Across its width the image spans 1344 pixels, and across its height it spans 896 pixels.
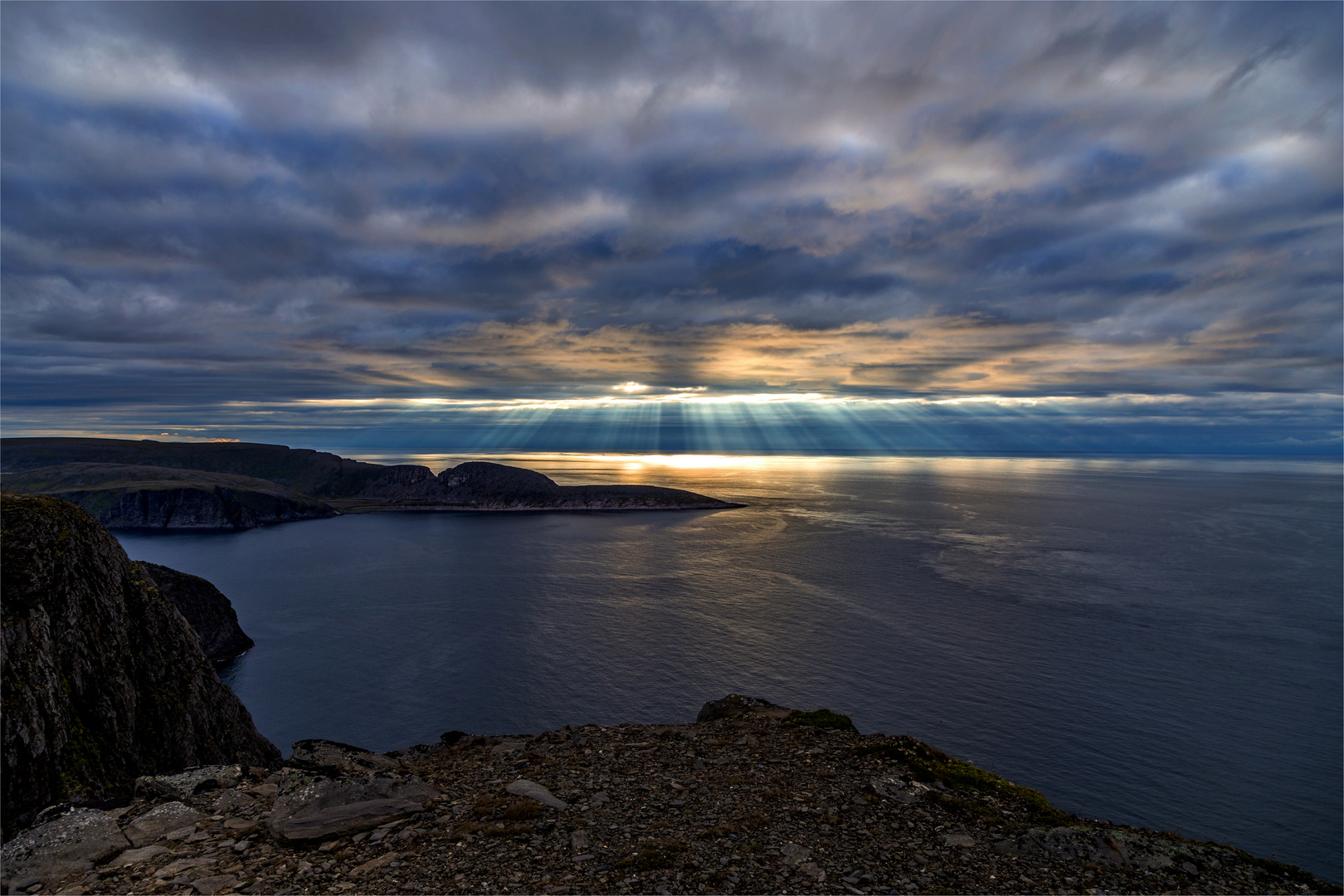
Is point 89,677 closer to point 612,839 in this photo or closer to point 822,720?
point 612,839

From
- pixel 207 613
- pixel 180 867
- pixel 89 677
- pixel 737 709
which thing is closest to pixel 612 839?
pixel 180 867

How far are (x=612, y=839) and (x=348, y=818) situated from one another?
5653 mm

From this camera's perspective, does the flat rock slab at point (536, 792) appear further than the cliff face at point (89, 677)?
No

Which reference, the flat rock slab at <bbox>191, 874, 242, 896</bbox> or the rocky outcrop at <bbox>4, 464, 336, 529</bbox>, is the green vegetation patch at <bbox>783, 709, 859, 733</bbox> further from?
the rocky outcrop at <bbox>4, 464, 336, 529</bbox>

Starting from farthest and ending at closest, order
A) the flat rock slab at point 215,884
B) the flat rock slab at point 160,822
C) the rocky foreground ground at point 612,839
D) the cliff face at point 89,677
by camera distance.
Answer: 1. the cliff face at point 89,677
2. the flat rock slab at point 160,822
3. the rocky foreground ground at point 612,839
4. the flat rock slab at point 215,884

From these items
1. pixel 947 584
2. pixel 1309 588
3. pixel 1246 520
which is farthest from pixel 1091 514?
pixel 947 584

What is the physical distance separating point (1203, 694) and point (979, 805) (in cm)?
5009

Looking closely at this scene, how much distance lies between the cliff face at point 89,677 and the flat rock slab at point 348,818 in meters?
8.21

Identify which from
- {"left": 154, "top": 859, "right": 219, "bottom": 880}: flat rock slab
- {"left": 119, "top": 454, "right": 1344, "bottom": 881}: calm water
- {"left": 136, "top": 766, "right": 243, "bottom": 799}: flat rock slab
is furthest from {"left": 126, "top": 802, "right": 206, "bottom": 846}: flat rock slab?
{"left": 119, "top": 454, "right": 1344, "bottom": 881}: calm water

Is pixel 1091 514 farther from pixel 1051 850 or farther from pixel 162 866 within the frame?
pixel 162 866

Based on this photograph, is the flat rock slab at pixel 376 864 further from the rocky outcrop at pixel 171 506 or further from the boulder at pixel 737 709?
the rocky outcrop at pixel 171 506

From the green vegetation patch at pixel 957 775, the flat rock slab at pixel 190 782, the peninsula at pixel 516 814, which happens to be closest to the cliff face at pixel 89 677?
the peninsula at pixel 516 814

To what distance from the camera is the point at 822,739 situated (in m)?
18.0

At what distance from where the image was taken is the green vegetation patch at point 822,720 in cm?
1947
